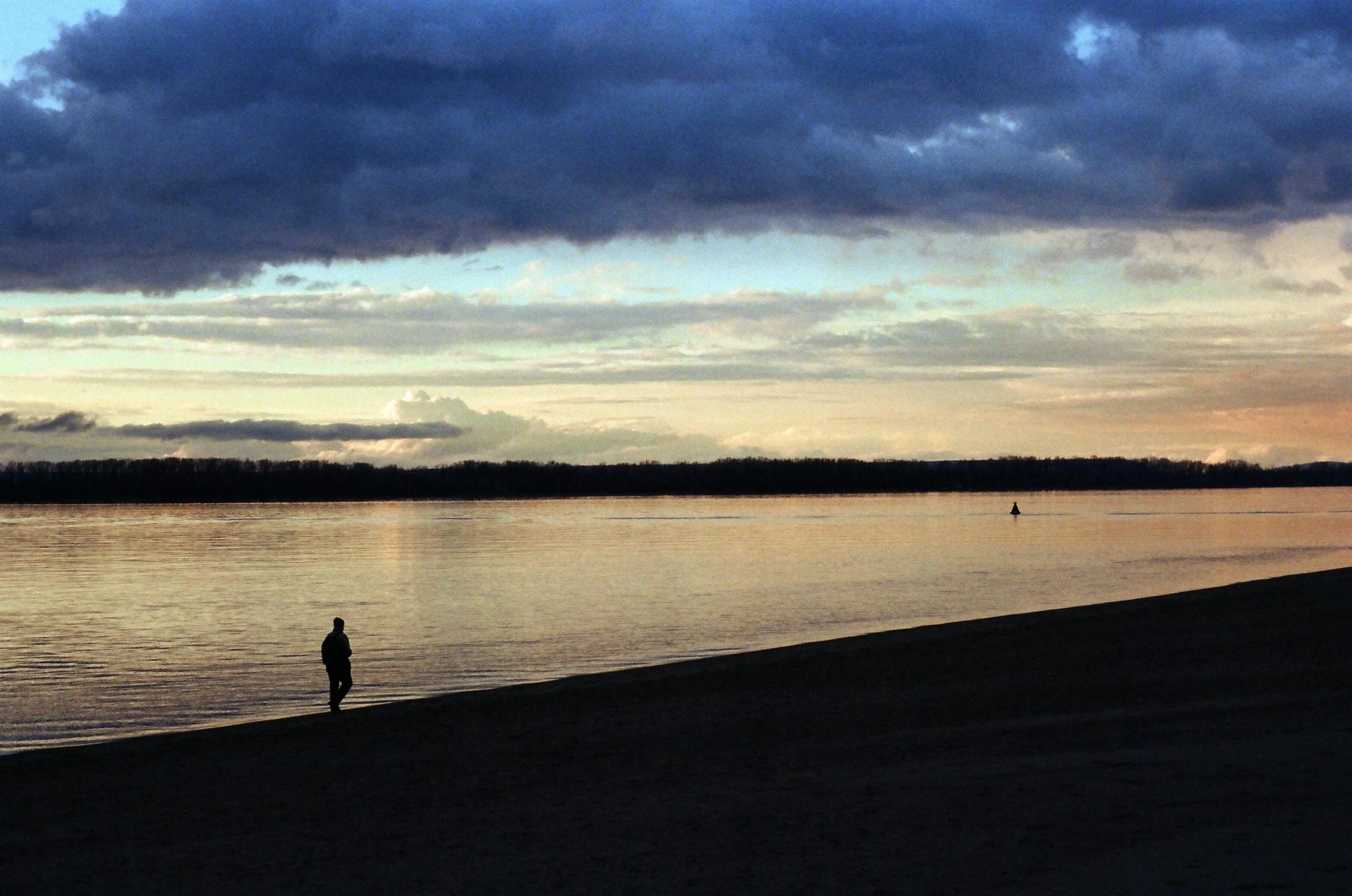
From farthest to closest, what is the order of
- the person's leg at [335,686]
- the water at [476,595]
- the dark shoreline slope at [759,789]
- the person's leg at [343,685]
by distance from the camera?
the water at [476,595]
the person's leg at [343,685]
the person's leg at [335,686]
the dark shoreline slope at [759,789]

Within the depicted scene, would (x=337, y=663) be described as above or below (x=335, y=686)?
above

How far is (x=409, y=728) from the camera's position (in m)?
21.0

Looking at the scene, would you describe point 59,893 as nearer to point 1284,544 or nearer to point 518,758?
point 518,758

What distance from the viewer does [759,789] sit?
48.7 feet

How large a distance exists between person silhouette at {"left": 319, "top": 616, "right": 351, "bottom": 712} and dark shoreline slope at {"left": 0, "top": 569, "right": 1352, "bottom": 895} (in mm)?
743

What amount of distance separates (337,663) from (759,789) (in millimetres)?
11304

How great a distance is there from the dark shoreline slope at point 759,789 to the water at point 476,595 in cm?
675

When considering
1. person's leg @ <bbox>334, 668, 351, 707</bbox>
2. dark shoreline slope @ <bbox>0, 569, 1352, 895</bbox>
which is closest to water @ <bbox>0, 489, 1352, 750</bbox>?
person's leg @ <bbox>334, 668, 351, 707</bbox>

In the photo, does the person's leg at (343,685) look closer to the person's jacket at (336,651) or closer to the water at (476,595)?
the person's jacket at (336,651)

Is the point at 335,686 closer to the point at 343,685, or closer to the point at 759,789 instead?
the point at 343,685

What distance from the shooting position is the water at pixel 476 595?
97.5 feet

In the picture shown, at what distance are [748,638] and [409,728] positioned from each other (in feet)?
57.4

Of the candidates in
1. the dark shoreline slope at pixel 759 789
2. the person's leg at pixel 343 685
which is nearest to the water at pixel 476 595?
the person's leg at pixel 343 685

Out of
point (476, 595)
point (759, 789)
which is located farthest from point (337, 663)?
point (476, 595)
